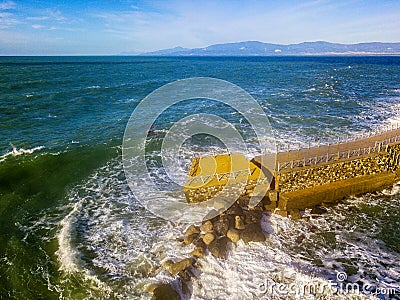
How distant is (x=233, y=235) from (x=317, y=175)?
639 cm

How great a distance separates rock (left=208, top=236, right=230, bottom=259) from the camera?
12.3m

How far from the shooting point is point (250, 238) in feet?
43.5

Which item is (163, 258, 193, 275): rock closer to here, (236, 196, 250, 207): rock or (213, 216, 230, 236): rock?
(213, 216, 230, 236): rock

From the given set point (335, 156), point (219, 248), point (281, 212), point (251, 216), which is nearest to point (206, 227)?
point (219, 248)

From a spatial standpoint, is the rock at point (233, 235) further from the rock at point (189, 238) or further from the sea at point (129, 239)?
the rock at point (189, 238)

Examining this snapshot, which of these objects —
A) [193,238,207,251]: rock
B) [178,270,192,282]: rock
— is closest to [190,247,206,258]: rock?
[193,238,207,251]: rock

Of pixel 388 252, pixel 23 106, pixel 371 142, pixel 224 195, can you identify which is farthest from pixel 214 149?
pixel 23 106

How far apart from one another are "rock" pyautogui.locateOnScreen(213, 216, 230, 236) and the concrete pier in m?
2.27

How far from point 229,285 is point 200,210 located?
518 centimetres

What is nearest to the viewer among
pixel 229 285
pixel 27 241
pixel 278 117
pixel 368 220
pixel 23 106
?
pixel 229 285

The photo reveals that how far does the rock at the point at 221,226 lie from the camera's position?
1330 cm

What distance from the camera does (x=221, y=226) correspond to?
13.4m

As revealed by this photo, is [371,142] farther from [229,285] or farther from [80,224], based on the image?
[80,224]

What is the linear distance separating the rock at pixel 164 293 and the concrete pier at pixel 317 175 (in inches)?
235
